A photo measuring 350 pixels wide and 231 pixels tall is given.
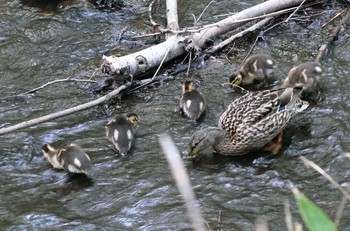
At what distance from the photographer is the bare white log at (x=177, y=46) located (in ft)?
15.2

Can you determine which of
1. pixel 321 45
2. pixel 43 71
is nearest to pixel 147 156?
pixel 43 71

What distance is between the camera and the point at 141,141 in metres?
4.19

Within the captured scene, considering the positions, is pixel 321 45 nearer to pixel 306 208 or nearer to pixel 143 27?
pixel 143 27

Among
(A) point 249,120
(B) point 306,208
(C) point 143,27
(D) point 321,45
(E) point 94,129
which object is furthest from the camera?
(C) point 143,27

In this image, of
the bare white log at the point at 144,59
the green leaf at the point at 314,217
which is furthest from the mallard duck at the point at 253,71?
the green leaf at the point at 314,217

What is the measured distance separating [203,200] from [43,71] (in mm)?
2279

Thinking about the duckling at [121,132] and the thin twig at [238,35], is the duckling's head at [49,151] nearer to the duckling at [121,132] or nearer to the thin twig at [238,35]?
the duckling at [121,132]

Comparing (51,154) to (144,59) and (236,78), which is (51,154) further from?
(236,78)

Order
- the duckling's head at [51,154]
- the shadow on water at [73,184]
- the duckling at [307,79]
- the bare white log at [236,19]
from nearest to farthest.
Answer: the shadow on water at [73,184], the duckling's head at [51,154], the duckling at [307,79], the bare white log at [236,19]

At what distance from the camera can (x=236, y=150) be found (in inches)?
153

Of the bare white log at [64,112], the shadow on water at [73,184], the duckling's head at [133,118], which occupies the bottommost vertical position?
the shadow on water at [73,184]

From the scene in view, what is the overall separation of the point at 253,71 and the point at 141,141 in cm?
109

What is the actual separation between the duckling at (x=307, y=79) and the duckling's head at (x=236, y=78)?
1.15 ft

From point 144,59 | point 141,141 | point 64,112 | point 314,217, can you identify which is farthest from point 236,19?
point 314,217
